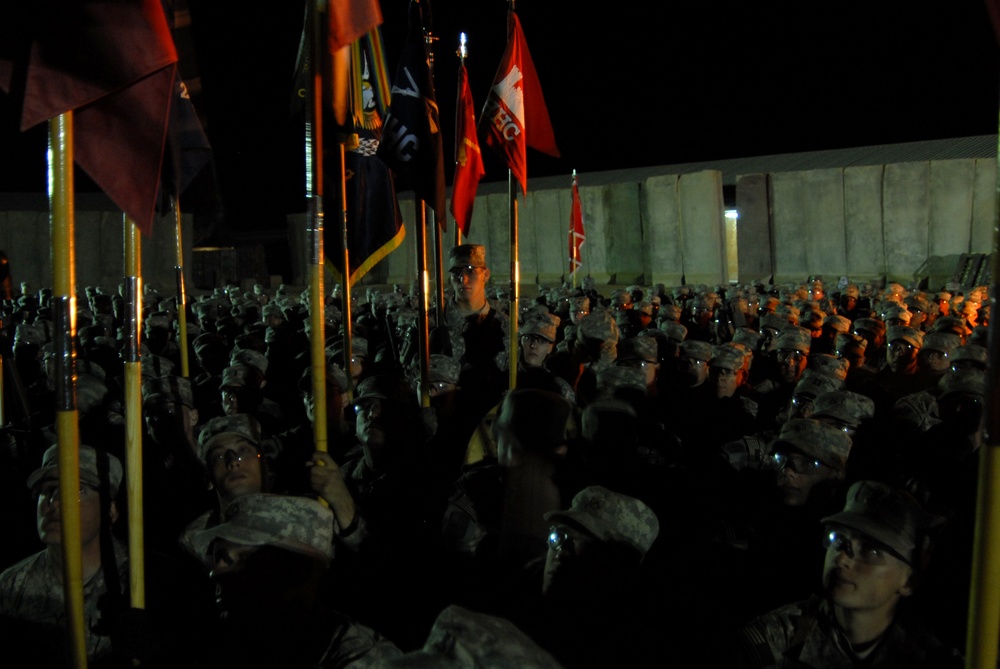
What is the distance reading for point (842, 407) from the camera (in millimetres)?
5133

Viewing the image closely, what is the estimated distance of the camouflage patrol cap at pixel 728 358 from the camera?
267 inches

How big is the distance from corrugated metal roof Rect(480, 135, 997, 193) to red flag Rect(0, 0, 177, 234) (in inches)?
1129

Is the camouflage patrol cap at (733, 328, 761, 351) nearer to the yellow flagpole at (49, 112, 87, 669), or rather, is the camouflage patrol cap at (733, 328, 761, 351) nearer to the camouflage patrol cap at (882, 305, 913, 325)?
the camouflage patrol cap at (882, 305, 913, 325)

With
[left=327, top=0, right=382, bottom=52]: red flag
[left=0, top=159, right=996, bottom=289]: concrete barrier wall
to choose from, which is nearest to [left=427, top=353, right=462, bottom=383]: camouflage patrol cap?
[left=327, top=0, right=382, bottom=52]: red flag

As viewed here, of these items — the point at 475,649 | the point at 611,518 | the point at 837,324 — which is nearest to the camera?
the point at 475,649

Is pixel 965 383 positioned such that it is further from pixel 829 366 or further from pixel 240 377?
pixel 240 377

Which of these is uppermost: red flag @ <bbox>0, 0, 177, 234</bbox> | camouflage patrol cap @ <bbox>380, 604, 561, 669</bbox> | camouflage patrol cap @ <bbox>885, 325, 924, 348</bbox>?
red flag @ <bbox>0, 0, 177, 234</bbox>

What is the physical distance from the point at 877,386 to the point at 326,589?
4.90 m

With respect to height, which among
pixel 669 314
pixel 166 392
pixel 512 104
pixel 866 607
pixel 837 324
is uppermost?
pixel 512 104

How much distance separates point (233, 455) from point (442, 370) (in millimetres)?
2320

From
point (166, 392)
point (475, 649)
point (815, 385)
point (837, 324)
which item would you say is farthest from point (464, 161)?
point (475, 649)

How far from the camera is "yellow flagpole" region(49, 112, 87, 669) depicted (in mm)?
2641

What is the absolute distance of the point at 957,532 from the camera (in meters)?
3.83

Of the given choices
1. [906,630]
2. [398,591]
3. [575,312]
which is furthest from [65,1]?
[575,312]
